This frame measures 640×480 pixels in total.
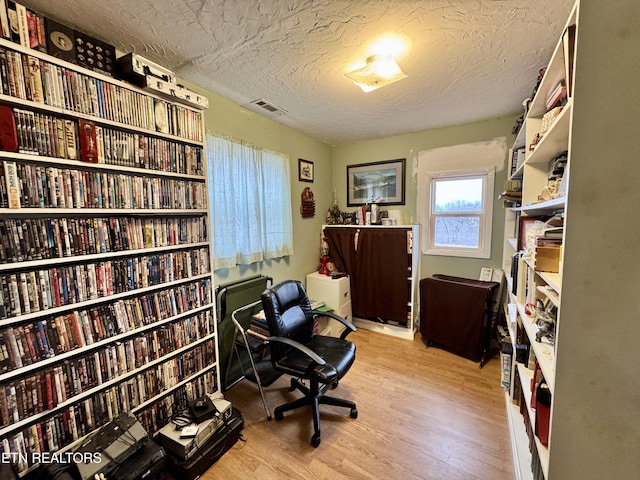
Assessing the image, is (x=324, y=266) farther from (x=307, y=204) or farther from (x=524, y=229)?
(x=524, y=229)

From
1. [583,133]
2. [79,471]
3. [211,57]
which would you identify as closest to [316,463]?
[79,471]

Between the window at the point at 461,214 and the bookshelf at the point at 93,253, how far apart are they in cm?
255

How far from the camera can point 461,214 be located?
2941 millimetres

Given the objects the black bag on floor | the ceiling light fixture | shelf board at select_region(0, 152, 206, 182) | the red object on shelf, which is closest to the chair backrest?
the black bag on floor

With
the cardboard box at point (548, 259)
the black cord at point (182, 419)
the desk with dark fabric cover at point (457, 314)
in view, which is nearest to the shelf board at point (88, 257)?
the black cord at point (182, 419)

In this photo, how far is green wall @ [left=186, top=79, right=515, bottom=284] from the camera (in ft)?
7.77

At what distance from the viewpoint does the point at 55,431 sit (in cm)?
120

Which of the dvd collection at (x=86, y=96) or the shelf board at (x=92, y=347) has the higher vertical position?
the dvd collection at (x=86, y=96)

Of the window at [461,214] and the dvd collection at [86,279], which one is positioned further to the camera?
the window at [461,214]

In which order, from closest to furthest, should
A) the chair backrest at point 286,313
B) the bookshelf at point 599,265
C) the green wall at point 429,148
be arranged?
the bookshelf at point 599,265 → the chair backrest at point 286,313 → the green wall at point 429,148

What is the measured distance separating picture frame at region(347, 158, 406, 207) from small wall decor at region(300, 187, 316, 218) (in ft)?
2.03

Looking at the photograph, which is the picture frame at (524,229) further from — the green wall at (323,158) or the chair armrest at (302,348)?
the chair armrest at (302,348)

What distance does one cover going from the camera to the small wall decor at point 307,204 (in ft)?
10.4

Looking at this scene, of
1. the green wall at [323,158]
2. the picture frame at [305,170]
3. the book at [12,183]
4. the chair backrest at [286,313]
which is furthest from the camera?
the picture frame at [305,170]
